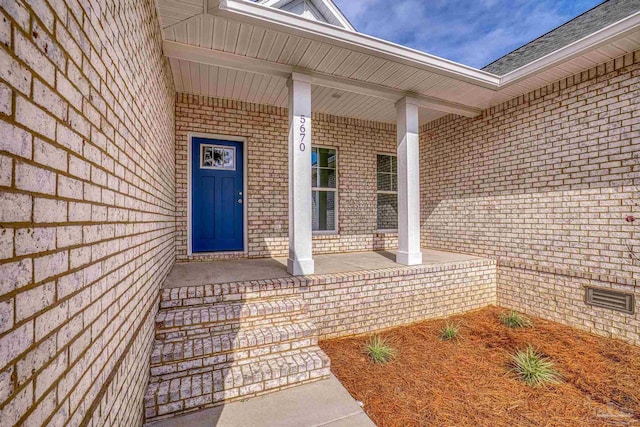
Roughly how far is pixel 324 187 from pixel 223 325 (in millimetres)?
3671

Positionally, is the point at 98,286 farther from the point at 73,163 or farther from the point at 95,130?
the point at 95,130

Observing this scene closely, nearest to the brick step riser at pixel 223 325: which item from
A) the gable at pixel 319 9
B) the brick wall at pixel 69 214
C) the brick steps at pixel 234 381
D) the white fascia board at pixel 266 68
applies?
the brick steps at pixel 234 381

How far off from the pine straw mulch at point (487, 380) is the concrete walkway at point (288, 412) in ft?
0.93

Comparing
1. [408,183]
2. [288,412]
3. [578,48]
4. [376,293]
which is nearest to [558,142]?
[578,48]

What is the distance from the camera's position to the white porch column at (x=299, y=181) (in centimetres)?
362

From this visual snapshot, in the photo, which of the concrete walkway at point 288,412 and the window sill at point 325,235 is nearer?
the concrete walkway at point 288,412

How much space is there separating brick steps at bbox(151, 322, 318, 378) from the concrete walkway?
366mm

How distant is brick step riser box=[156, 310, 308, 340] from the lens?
2543 mm

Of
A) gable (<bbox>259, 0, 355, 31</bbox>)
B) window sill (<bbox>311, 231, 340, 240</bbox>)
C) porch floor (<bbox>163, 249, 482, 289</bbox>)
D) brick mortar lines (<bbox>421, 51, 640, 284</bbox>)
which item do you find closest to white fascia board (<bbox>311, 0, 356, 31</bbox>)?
gable (<bbox>259, 0, 355, 31</bbox>)

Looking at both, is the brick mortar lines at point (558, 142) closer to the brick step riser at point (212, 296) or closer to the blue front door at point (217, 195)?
the brick step riser at point (212, 296)

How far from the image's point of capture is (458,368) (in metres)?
2.92

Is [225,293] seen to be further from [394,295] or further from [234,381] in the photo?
[394,295]

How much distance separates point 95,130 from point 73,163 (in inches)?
11.4

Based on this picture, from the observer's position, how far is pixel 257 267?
4141mm
